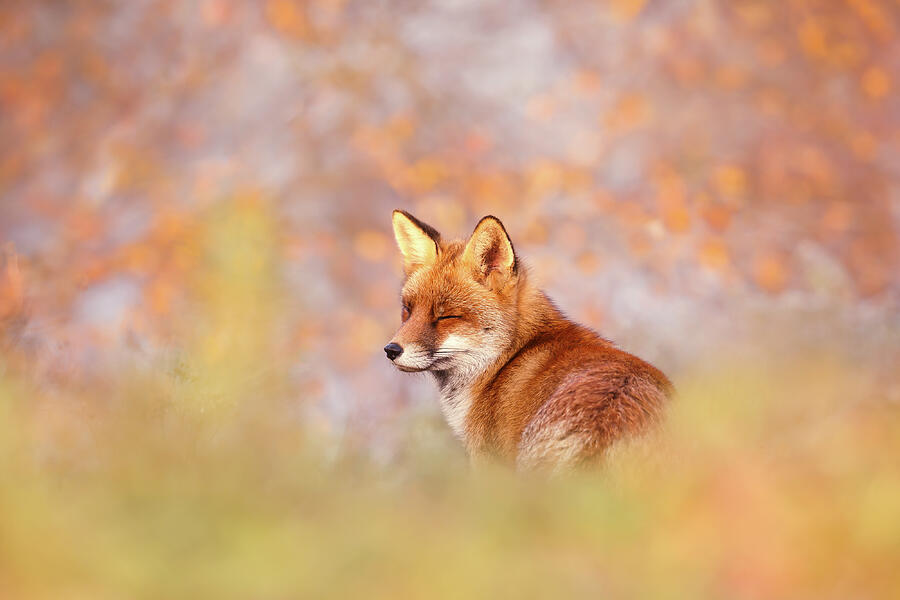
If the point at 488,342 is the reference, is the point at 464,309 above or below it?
above

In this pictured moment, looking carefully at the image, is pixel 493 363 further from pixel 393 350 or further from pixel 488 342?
pixel 393 350

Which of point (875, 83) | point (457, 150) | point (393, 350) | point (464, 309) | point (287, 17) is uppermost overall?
point (287, 17)

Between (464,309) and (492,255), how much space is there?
35cm

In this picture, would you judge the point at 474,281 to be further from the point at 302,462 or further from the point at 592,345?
the point at 302,462

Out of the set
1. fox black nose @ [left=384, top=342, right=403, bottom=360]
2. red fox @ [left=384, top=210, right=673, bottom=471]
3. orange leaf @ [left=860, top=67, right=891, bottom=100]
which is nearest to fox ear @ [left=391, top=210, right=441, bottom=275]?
red fox @ [left=384, top=210, right=673, bottom=471]

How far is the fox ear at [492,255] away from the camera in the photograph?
15.6 ft

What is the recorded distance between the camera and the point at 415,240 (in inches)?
202

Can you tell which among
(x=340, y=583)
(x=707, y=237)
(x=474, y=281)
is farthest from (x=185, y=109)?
(x=340, y=583)

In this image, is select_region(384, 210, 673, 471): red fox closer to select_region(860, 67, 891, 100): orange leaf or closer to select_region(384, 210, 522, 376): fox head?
select_region(384, 210, 522, 376): fox head

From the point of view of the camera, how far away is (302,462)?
3.05m

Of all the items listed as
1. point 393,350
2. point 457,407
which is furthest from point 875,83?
point 393,350

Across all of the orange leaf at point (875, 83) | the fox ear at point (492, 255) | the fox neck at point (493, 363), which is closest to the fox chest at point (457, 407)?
the fox neck at point (493, 363)

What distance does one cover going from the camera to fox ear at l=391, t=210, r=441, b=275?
5066mm

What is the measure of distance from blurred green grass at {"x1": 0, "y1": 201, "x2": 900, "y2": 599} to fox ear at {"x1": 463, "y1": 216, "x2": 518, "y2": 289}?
1.46m
